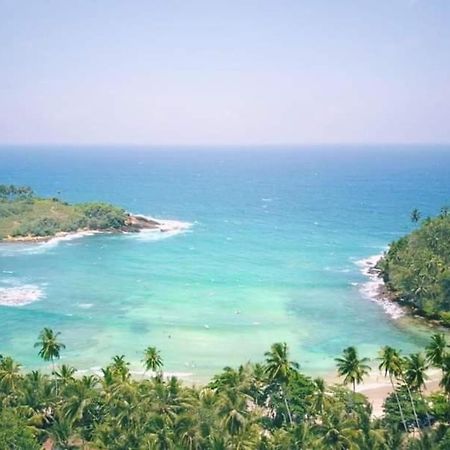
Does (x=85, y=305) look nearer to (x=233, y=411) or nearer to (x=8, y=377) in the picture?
(x=8, y=377)

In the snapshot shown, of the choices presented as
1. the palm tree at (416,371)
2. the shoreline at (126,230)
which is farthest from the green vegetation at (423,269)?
the shoreline at (126,230)

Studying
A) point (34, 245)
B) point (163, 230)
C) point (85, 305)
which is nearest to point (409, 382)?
point (85, 305)

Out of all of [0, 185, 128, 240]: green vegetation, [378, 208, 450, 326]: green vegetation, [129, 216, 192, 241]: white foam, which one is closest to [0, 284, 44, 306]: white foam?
[0, 185, 128, 240]: green vegetation

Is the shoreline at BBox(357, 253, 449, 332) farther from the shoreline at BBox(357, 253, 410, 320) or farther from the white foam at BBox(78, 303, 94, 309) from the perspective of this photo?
the white foam at BBox(78, 303, 94, 309)

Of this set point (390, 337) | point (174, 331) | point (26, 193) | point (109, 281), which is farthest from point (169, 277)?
point (26, 193)

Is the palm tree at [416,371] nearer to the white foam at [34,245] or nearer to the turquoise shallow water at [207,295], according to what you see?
the turquoise shallow water at [207,295]
